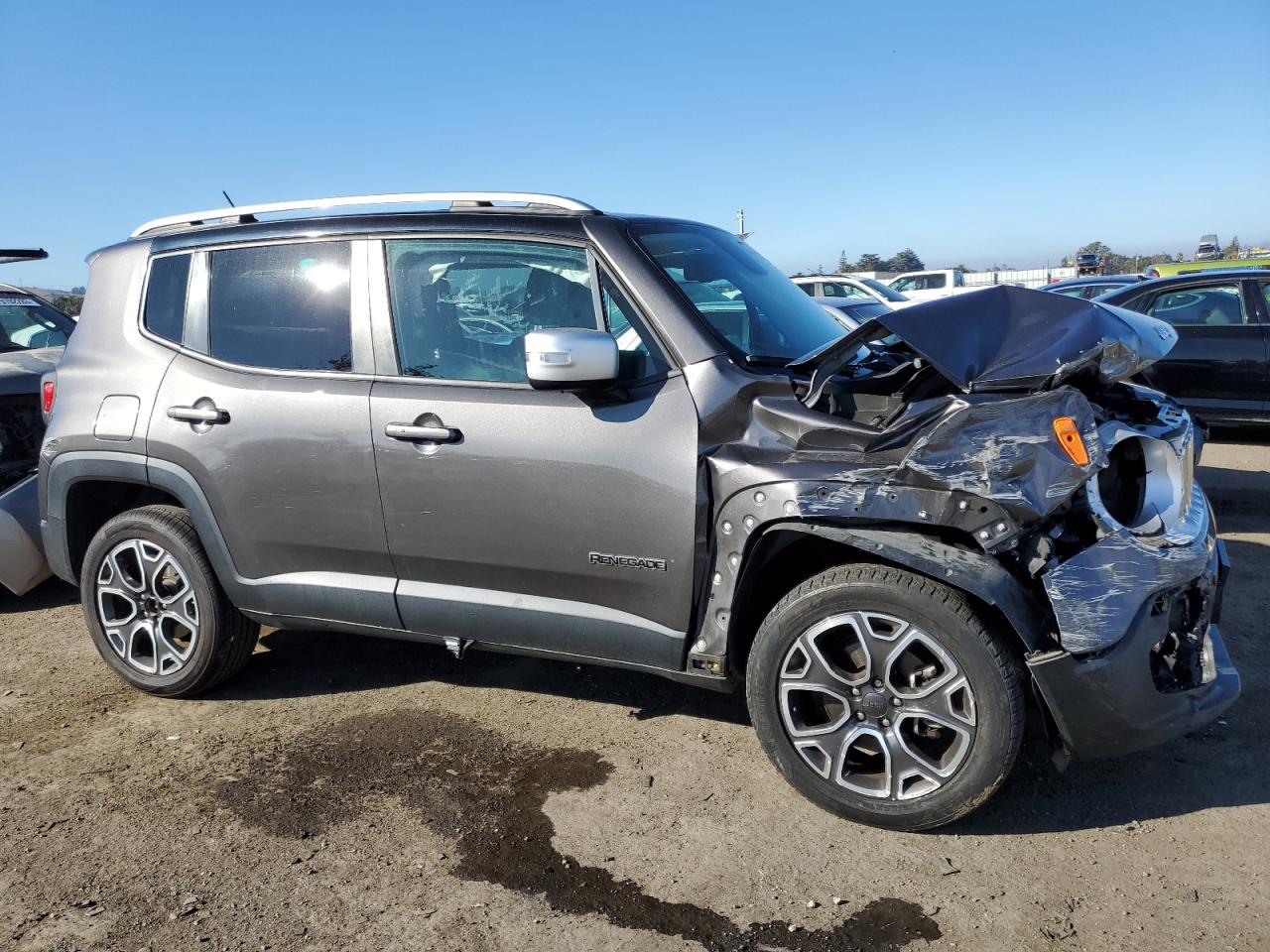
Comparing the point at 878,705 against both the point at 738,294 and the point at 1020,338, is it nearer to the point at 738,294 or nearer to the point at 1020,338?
the point at 1020,338

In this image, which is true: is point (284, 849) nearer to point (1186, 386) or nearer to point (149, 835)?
point (149, 835)

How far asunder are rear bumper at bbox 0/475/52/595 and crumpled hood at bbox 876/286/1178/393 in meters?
4.49

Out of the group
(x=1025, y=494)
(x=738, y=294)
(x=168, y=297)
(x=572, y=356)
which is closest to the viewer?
(x=1025, y=494)

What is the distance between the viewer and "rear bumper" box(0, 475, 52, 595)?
5.12m

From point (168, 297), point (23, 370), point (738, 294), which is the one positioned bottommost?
point (23, 370)

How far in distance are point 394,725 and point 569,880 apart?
132cm

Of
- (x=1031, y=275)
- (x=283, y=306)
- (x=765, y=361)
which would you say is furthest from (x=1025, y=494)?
(x=1031, y=275)

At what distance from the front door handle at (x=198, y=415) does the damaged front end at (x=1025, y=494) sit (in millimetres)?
2011

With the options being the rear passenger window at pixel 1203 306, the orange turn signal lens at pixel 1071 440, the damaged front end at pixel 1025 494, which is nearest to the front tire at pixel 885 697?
the damaged front end at pixel 1025 494

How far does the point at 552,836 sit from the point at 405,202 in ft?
7.90

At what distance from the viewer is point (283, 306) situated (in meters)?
3.93

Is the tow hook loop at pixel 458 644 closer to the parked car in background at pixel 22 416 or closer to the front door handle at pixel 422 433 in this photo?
the front door handle at pixel 422 433

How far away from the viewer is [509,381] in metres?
3.49

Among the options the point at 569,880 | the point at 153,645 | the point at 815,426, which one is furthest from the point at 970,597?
the point at 153,645
